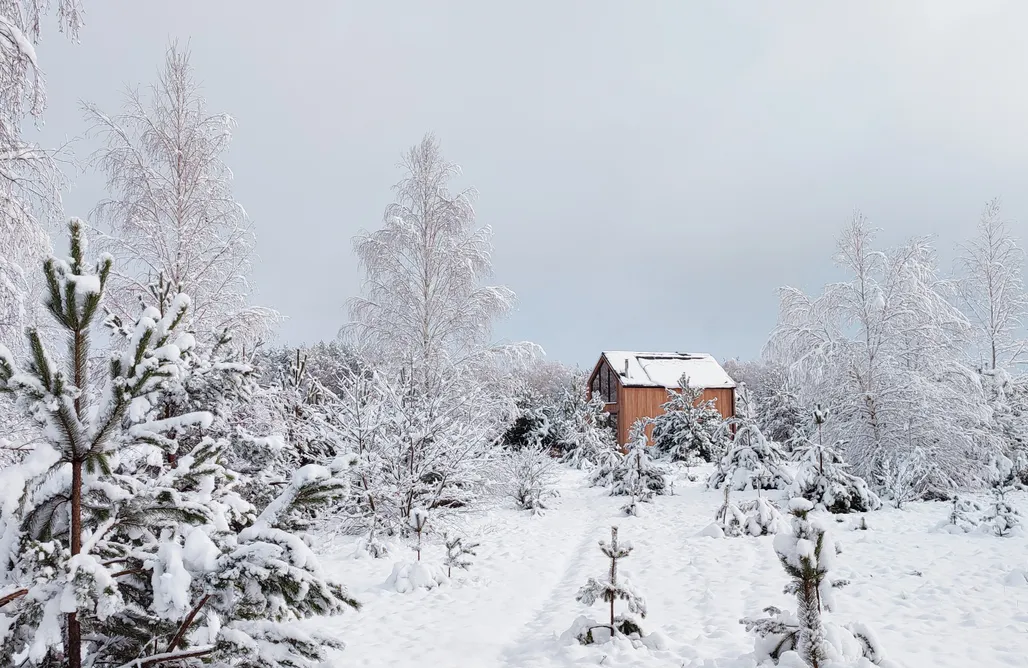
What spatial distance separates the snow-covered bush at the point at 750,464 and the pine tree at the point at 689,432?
549 cm

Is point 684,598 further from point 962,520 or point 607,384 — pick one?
point 607,384

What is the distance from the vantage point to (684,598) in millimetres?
6969

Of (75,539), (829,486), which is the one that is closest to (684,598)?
(75,539)

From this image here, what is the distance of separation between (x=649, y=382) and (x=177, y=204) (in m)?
23.4

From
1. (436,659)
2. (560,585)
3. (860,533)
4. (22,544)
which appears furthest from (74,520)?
(860,533)

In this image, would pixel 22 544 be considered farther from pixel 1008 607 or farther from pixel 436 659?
pixel 1008 607

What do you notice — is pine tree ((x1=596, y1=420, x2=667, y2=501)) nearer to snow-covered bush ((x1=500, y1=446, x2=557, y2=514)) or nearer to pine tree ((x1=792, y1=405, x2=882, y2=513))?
snow-covered bush ((x1=500, y1=446, x2=557, y2=514))

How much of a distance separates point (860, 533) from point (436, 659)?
830 cm

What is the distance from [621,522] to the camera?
1224 cm

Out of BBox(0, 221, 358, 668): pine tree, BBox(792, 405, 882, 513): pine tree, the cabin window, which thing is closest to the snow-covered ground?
BBox(792, 405, 882, 513): pine tree

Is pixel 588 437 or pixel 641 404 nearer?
pixel 588 437

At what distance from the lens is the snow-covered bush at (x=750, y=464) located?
15742 millimetres

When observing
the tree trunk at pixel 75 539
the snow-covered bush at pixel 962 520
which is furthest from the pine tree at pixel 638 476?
the tree trunk at pixel 75 539

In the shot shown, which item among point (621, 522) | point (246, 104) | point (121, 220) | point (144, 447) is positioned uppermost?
point (246, 104)
